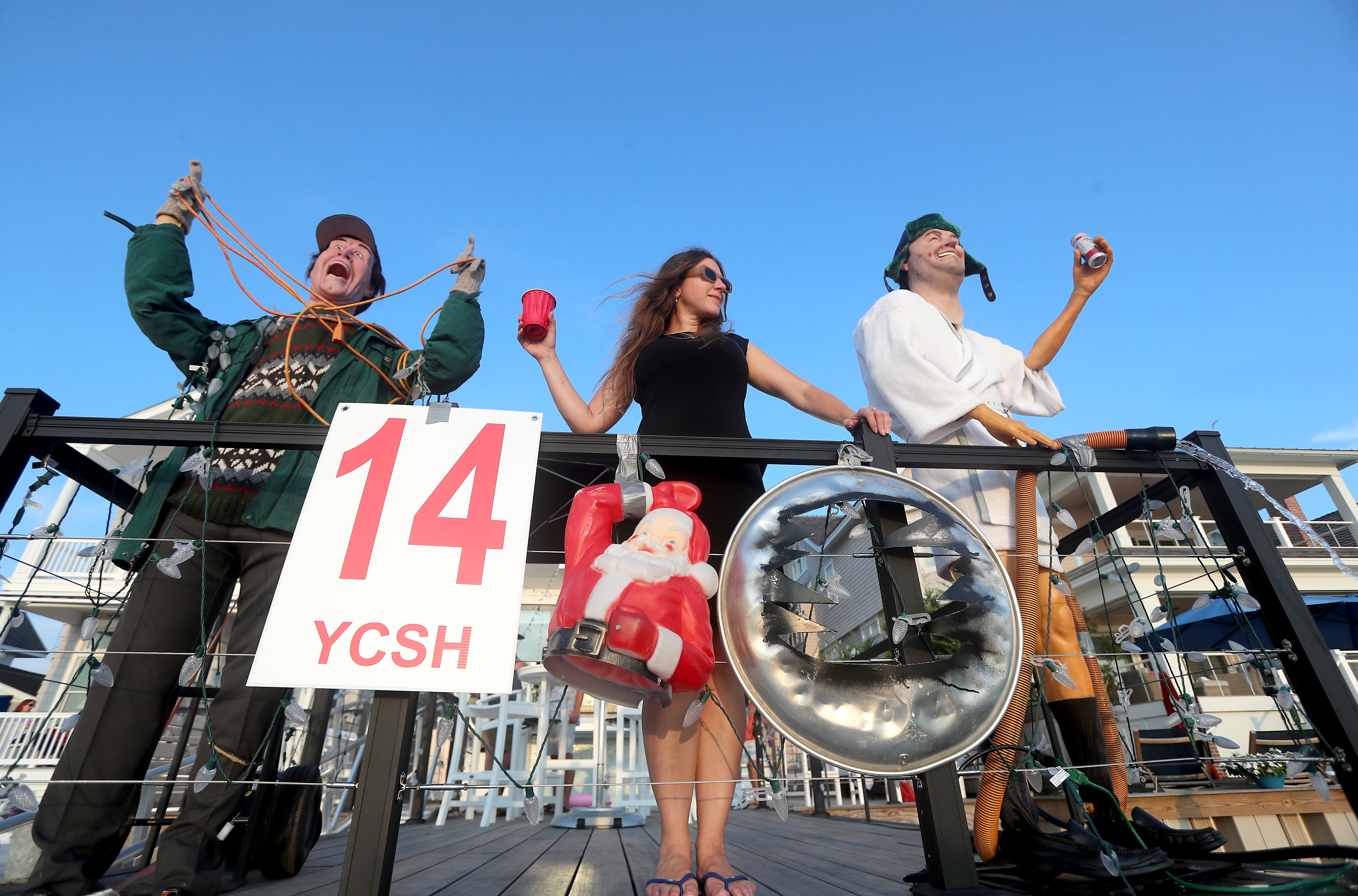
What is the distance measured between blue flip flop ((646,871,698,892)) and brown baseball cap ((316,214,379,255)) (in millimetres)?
1881

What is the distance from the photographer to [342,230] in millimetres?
1889

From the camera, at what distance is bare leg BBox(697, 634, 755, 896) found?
1.10m

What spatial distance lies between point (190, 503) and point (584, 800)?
192 inches

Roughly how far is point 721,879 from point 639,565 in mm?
582

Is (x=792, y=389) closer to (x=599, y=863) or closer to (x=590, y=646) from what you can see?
(x=590, y=646)

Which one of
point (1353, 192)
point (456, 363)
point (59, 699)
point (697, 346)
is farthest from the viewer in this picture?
point (1353, 192)

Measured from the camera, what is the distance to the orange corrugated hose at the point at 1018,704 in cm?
130

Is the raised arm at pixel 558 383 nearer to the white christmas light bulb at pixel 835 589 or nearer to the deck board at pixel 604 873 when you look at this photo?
the white christmas light bulb at pixel 835 589

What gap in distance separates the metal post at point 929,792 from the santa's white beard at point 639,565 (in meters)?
0.43

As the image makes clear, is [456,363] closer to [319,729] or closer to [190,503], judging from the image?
[190,503]

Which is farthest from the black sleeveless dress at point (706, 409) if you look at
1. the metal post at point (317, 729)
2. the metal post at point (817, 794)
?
the metal post at point (817, 794)

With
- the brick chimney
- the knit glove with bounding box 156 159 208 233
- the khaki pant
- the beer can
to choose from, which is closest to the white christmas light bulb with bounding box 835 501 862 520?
the khaki pant

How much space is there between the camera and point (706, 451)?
1285 millimetres

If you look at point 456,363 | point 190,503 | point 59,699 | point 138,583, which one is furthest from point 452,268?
point 59,699
